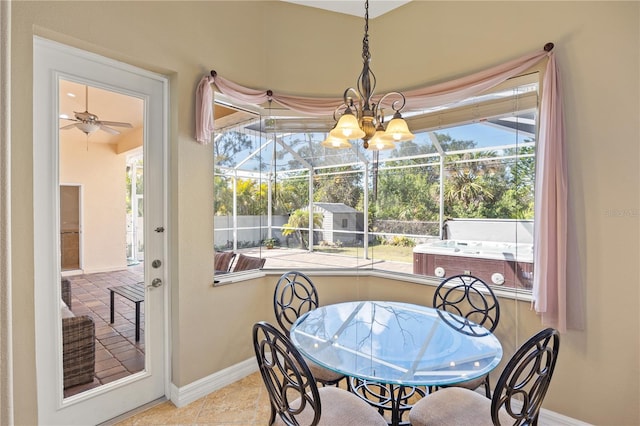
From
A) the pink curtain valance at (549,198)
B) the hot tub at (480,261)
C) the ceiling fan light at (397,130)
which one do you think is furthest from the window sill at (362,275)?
the ceiling fan light at (397,130)

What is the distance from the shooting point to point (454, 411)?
5.05 feet

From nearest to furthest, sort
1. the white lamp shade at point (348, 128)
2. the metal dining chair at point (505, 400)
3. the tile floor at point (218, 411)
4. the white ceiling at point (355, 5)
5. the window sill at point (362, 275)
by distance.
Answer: the metal dining chair at point (505, 400) → the white lamp shade at point (348, 128) → the tile floor at point (218, 411) → the window sill at point (362, 275) → the white ceiling at point (355, 5)

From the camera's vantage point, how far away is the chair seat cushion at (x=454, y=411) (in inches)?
58.5

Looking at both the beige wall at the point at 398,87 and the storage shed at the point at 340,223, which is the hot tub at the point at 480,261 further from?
the storage shed at the point at 340,223

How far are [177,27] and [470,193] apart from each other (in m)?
2.59

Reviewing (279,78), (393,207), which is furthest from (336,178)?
(279,78)

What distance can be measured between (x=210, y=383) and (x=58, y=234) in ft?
5.08

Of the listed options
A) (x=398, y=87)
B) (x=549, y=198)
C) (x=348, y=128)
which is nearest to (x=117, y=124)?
(x=348, y=128)

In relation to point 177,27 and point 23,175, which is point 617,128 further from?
point 23,175

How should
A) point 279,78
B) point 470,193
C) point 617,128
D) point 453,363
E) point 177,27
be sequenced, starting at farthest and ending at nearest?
point 279,78
point 470,193
point 177,27
point 617,128
point 453,363

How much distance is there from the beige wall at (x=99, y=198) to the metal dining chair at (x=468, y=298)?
2.39 meters

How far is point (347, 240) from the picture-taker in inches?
122

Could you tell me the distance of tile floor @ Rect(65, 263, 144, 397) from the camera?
206 cm

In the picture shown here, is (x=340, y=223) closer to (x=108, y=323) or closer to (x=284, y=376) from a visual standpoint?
(x=284, y=376)
